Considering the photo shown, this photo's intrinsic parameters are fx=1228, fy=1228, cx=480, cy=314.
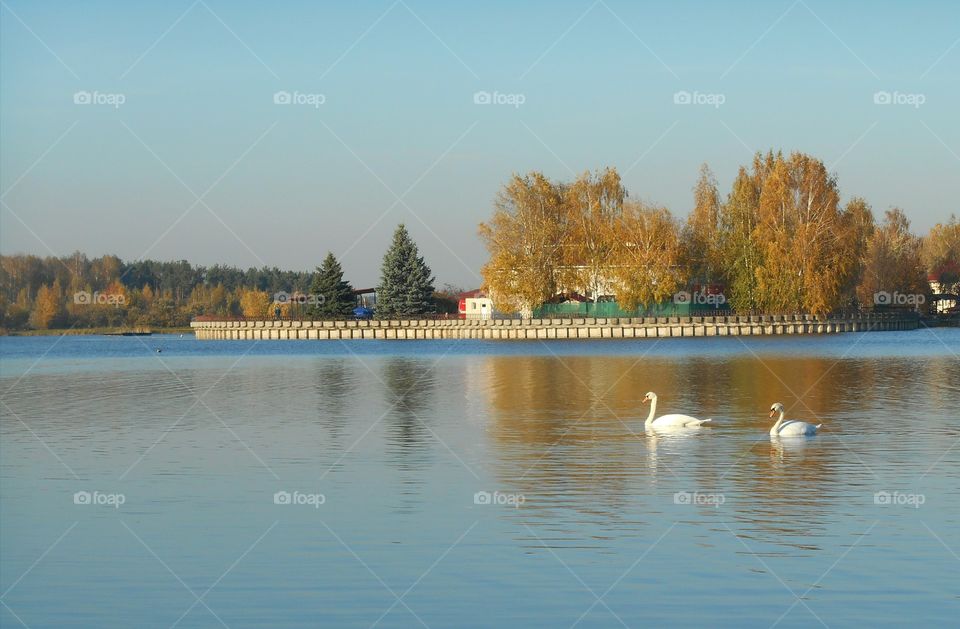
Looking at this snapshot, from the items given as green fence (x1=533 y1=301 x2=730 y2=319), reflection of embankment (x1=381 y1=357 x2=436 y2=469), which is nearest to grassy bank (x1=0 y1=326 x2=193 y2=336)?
green fence (x1=533 y1=301 x2=730 y2=319)

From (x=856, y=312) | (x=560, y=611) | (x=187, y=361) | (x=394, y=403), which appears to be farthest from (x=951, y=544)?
(x=856, y=312)

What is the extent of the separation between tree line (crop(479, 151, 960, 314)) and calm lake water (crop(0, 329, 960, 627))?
56184 mm

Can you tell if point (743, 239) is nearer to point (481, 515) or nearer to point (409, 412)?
point (409, 412)

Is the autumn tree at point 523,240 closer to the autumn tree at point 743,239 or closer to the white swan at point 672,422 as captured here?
the autumn tree at point 743,239

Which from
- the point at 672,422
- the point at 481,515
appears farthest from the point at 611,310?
the point at 481,515

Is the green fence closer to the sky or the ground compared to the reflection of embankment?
closer to the sky

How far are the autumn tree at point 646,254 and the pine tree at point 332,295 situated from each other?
120 ft

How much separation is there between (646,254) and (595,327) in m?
12.4

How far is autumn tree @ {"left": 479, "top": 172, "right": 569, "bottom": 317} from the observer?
320 ft

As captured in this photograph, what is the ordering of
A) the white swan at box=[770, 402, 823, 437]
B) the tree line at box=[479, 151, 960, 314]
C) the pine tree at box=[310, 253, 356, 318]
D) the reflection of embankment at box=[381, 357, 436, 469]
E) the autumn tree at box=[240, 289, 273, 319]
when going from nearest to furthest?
1. the reflection of embankment at box=[381, 357, 436, 469]
2. the white swan at box=[770, 402, 823, 437]
3. the tree line at box=[479, 151, 960, 314]
4. the pine tree at box=[310, 253, 356, 318]
5. the autumn tree at box=[240, 289, 273, 319]

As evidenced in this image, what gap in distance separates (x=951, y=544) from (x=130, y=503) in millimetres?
11852

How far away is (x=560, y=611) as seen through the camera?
12.5 meters

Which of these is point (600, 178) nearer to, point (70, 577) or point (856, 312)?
point (856, 312)

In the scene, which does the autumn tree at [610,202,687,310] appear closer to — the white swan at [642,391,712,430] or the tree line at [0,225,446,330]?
the tree line at [0,225,446,330]
